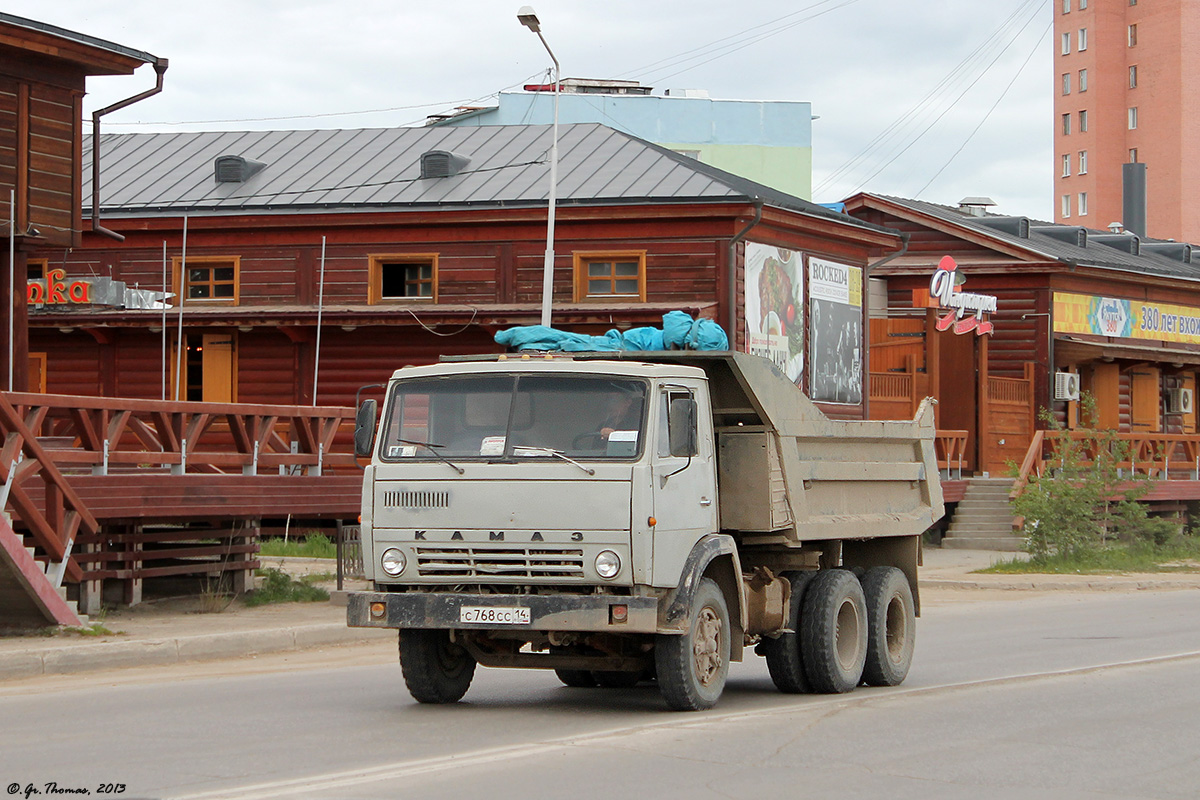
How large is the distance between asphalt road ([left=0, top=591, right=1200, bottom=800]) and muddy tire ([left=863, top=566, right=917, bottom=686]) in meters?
0.23

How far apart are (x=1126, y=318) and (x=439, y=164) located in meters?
19.6

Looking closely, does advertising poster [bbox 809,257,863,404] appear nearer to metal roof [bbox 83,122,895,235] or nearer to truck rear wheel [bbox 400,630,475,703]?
metal roof [bbox 83,122,895,235]

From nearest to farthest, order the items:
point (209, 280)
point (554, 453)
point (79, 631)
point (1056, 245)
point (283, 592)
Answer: point (554, 453), point (79, 631), point (283, 592), point (209, 280), point (1056, 245)

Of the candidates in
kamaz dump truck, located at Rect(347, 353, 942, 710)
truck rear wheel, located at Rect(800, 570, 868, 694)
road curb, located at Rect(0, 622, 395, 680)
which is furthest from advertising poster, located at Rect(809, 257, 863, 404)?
kamaz dump truck, located at Rect(347, 353, 942, 710)

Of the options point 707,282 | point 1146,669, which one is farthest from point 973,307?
point 1146,669

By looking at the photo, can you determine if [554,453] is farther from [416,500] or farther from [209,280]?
[209,280]

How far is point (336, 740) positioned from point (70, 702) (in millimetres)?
2831

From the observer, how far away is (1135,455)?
33.8m

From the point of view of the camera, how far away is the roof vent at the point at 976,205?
4653 centimetres

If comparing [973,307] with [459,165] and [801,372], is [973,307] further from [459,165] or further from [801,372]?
[459,165]

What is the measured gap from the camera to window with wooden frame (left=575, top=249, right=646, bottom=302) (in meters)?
29.1

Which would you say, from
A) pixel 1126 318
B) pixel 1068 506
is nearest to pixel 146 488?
pixel 1068 506

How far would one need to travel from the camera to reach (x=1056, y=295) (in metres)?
37.8

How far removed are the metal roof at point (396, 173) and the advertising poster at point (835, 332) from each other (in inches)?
47.8
